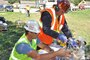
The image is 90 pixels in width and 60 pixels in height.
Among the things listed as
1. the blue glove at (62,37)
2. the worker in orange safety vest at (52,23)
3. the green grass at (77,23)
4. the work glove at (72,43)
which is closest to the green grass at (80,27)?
the green grass at (77,23)

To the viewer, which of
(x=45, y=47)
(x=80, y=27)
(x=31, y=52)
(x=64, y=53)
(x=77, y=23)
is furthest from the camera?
(x=77, y=23)

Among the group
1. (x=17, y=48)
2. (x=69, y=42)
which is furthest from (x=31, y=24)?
(x=69, y=42)

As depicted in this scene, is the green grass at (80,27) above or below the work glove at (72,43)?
below

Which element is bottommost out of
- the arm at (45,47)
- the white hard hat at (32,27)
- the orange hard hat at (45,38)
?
the arm at (45,47)

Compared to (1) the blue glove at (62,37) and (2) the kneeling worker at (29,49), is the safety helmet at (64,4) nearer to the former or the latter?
(1) the blue glove at (62,37)

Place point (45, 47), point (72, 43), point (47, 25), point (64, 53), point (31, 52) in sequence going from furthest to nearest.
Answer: point (47, 25) → point (45, 47) → point (72, 43) → point (31, 52) → point (64, 53)

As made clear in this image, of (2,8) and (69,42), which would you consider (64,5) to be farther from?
(2,8)

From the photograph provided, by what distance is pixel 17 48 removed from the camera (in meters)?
5.57

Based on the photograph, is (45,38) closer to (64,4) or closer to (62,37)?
(62,37)

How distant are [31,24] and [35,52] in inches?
18.4

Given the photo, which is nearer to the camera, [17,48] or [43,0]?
[17,48]

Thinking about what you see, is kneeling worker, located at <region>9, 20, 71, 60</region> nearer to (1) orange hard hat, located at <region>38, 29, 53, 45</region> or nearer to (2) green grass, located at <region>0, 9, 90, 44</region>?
(1) orange hard hat, located at <region>38, 29, 53, 45</region>

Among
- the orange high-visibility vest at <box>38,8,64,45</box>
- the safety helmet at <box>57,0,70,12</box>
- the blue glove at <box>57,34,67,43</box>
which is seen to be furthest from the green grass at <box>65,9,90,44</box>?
the safety helmet at <box>57,0,70,12</box>

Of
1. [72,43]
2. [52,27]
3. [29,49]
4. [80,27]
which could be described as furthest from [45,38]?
[80,27]
